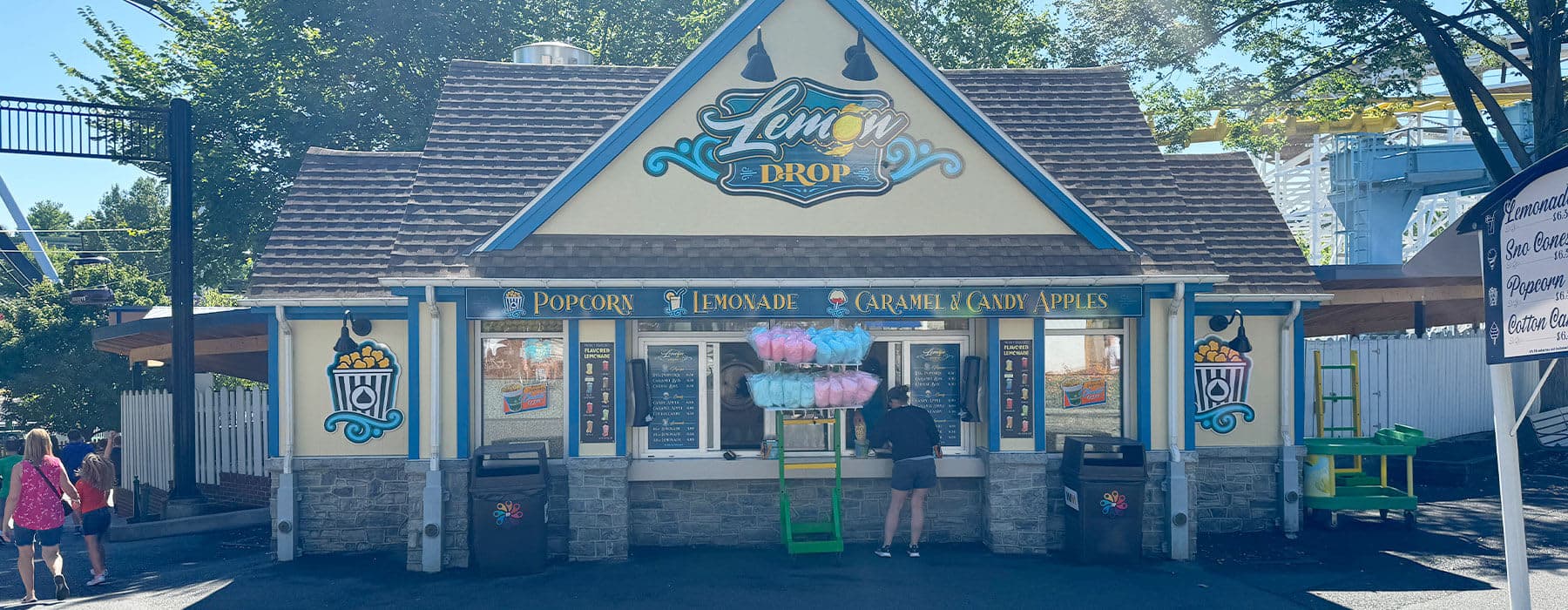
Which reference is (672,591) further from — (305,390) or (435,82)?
(435,82)

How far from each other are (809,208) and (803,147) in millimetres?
610

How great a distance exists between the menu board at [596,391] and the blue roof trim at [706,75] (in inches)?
51.2

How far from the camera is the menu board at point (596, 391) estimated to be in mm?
10180

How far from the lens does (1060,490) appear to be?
10547mm

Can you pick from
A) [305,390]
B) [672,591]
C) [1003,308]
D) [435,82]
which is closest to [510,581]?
[672,591]

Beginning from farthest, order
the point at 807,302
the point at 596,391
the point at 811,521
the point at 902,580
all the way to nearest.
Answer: the point at 811,521 < the point at 596,391 < the point at 807,302 < the point at 902,580

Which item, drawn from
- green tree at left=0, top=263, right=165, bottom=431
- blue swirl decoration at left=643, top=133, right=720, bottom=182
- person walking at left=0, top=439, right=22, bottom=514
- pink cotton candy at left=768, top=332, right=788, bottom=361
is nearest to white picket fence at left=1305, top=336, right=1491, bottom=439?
pink cotton candy at left=768, top=332, right=788, bottom=361

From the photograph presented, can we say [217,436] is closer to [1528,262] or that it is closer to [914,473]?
[914,473]

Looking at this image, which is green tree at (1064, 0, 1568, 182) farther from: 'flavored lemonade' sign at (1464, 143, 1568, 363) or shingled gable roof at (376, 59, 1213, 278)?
'flavored lemonade' sign at (1464, 143, 1568, 363)

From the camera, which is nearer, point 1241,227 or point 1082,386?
point 1082,386

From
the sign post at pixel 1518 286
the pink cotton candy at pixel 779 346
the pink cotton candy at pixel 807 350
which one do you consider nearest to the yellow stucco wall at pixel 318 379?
the pink cotton candy at pixel 779 346

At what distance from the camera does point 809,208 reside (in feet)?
34.4

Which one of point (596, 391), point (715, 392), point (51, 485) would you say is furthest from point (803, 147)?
point (51, 485)

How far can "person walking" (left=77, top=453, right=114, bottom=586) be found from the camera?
31.7ft
